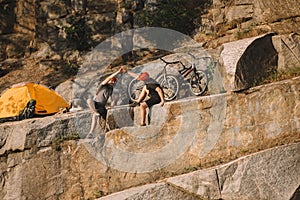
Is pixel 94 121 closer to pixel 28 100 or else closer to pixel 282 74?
pixel 28 100

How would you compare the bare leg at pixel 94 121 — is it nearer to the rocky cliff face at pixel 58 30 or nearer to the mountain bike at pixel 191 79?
the mountain bike at pixel 191 79

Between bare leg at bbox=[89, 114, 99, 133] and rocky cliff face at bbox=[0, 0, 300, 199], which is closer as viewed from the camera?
rocky cliff face at bbox=[0, 0, 300, 199]

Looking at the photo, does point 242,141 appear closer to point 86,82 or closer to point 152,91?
point 152,91

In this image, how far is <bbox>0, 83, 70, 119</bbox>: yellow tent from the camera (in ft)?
45.5

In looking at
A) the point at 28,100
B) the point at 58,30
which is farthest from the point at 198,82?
the point at 58,30

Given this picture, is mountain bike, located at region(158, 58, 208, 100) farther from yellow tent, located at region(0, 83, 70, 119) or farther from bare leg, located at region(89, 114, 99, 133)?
yellow tent, located at region(0, 83, 70, 119)

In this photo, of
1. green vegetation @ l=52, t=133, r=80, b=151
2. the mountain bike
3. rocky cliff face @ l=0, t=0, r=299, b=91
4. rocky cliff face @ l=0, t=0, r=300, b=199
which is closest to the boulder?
rocky cliff face @ l=0, t=0, r=300, b=199

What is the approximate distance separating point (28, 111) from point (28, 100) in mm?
889

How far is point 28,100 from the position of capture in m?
13.9

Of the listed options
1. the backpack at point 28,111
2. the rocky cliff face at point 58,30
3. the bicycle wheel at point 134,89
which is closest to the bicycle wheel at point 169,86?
the bicycle wheel at point 134,89

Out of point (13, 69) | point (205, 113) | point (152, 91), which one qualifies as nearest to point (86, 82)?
point (13, 69)

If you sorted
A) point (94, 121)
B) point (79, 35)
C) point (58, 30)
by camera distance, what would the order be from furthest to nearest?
1. point (58, 30)
2. point (79, 35)
3. point (94, 121)

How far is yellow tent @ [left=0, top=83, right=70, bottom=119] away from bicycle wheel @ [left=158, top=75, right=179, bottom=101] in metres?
3.14

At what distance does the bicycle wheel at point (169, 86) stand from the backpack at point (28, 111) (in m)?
3.36
